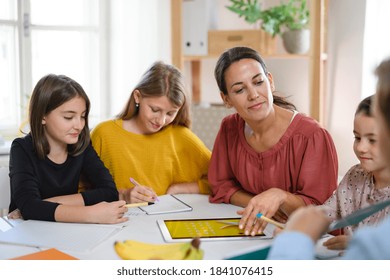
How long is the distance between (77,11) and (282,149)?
7.54ft

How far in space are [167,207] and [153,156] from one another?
394 millimetres

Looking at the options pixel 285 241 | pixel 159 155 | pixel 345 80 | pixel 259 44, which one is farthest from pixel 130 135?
pixel 345 80

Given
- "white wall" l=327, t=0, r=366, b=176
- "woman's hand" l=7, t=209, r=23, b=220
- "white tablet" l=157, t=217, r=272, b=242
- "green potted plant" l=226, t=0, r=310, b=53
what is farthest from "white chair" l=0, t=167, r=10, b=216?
"white wall" l=327, t=0, r=366, b=176

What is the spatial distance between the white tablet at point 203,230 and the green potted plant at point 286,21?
193 cm

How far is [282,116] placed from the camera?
1692mm

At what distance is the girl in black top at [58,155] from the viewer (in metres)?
1.62

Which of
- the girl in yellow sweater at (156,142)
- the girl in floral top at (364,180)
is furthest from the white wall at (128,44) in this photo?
the girl in floral top at (364,180)

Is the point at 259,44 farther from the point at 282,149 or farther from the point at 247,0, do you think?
the point at 282,149

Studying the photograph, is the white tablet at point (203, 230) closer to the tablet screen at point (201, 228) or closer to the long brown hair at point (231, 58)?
the tablet screen at point (201, 228)

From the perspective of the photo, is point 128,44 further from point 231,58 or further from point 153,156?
point 231,58

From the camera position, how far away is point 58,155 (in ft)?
5.68

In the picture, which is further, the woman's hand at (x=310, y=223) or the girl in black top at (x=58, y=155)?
the girl in black top at (x=58, y=155)

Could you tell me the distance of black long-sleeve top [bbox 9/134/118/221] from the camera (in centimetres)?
148

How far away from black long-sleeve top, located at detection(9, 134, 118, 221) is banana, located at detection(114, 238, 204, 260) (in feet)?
1.41
